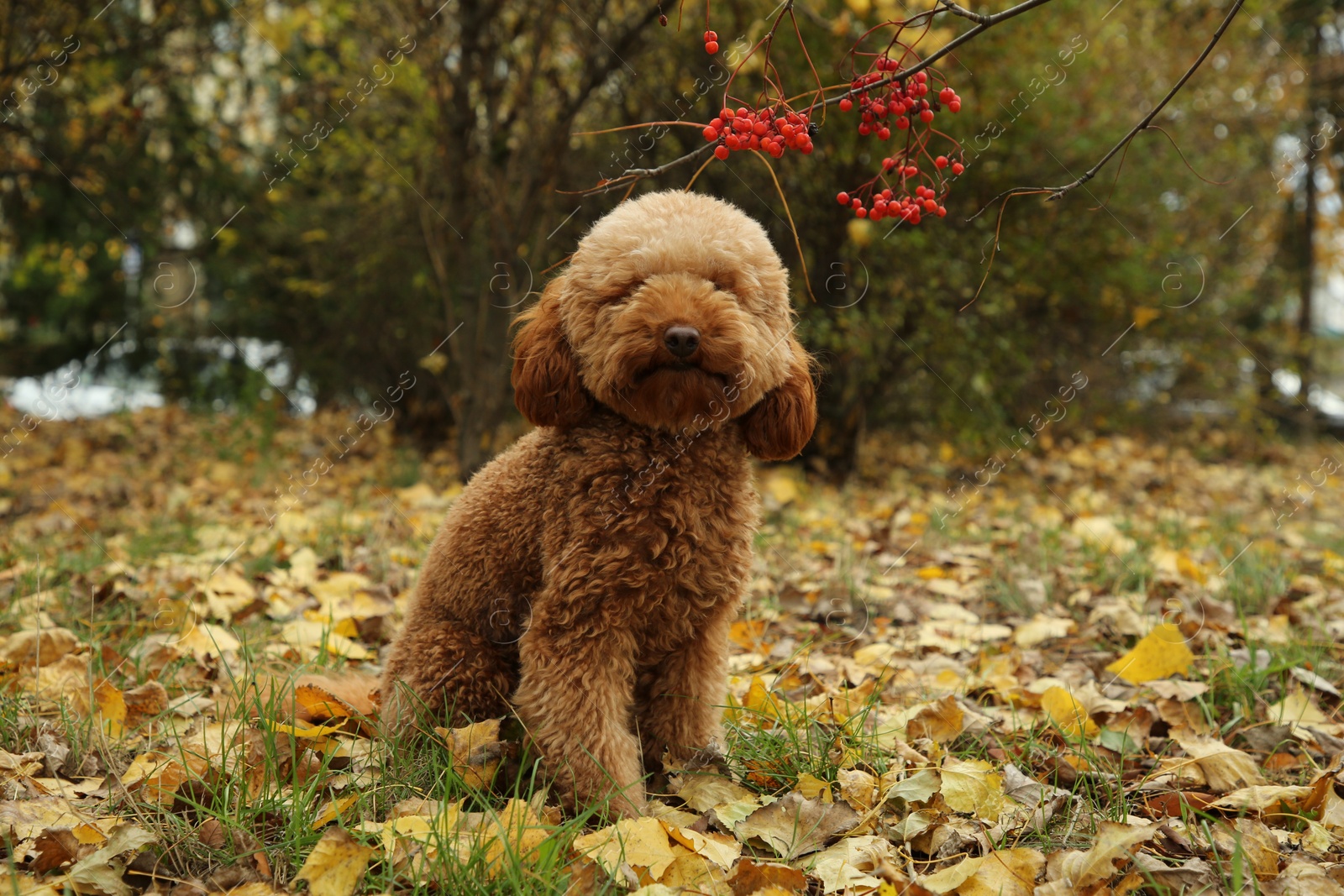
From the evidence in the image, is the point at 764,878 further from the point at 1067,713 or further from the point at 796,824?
the point at 1067,713

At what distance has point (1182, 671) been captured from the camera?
9.45ft

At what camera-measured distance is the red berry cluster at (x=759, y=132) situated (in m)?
1.96

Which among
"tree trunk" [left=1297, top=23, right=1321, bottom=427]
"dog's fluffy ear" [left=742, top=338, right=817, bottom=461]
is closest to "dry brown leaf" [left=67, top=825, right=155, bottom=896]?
"dog's fluffy ear" [left=742, top=338, right=817, bottom=461]

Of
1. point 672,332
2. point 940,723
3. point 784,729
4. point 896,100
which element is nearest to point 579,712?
point 784,729

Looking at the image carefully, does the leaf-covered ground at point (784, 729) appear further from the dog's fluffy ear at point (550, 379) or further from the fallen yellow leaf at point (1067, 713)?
the dog's fluffy ear at point (550, 379)

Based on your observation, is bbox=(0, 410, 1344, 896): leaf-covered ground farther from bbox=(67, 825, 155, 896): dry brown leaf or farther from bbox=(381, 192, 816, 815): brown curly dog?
bbox=(381, 192, 816, 815): brown curly dog

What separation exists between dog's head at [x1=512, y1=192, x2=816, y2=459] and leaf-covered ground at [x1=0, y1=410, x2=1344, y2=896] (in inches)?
31.4

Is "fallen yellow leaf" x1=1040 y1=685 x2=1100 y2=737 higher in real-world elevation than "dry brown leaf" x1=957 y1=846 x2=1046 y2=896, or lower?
lower

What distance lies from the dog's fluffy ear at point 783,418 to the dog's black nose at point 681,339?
1.13 feet

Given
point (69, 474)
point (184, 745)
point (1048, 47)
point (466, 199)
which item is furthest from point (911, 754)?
point (69, 474)

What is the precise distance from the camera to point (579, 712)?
2.15 m

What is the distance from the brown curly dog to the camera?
2137mm

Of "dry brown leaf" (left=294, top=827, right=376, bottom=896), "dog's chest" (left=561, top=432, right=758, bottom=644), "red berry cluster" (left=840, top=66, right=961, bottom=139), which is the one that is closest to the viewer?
"dry brown leaf" (left=294, top=827, right=376, bottom=896)

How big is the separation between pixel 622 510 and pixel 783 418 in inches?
18.7
